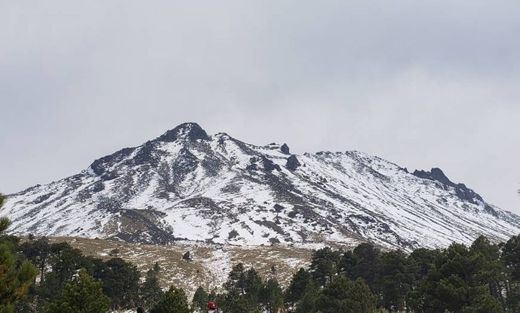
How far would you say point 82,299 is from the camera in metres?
32.6

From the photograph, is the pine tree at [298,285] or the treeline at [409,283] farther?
the pine tree at [298,285]

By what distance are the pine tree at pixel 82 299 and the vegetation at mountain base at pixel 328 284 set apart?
62 mm

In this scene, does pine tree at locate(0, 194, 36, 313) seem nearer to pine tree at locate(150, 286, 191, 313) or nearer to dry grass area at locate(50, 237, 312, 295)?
pine tree at locate(150, 286, 191, 313)

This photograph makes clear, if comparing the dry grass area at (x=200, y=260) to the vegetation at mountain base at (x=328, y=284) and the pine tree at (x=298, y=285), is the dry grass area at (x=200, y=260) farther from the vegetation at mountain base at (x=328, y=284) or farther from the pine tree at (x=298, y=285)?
the pine tree at (x=298, y=285)

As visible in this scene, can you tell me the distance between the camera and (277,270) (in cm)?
14188

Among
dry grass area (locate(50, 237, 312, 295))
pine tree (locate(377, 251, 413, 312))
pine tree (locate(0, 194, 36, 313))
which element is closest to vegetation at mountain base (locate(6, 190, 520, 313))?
pine tree (locate(0, 194, 36, 313))

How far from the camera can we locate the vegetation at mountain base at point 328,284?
105 feet

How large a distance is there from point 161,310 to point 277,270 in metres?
112

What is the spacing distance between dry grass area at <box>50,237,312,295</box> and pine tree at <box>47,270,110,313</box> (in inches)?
3490

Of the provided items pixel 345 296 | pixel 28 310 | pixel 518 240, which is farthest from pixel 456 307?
pixel 28 310

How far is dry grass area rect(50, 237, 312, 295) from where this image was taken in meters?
132

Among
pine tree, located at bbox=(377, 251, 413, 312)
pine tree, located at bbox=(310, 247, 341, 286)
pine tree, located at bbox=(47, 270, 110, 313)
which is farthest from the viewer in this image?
pine tree, located at bbox=(310, 247, 341, 286)

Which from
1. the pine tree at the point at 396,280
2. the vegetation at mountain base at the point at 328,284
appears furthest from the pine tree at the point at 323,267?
the pine tree at the point at 396,280

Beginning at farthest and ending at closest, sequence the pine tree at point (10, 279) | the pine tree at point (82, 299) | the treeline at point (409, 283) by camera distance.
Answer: the treeline at point (409, 283)
the pine tree at point (82, 299)
the pine tree at point (10, 279)
